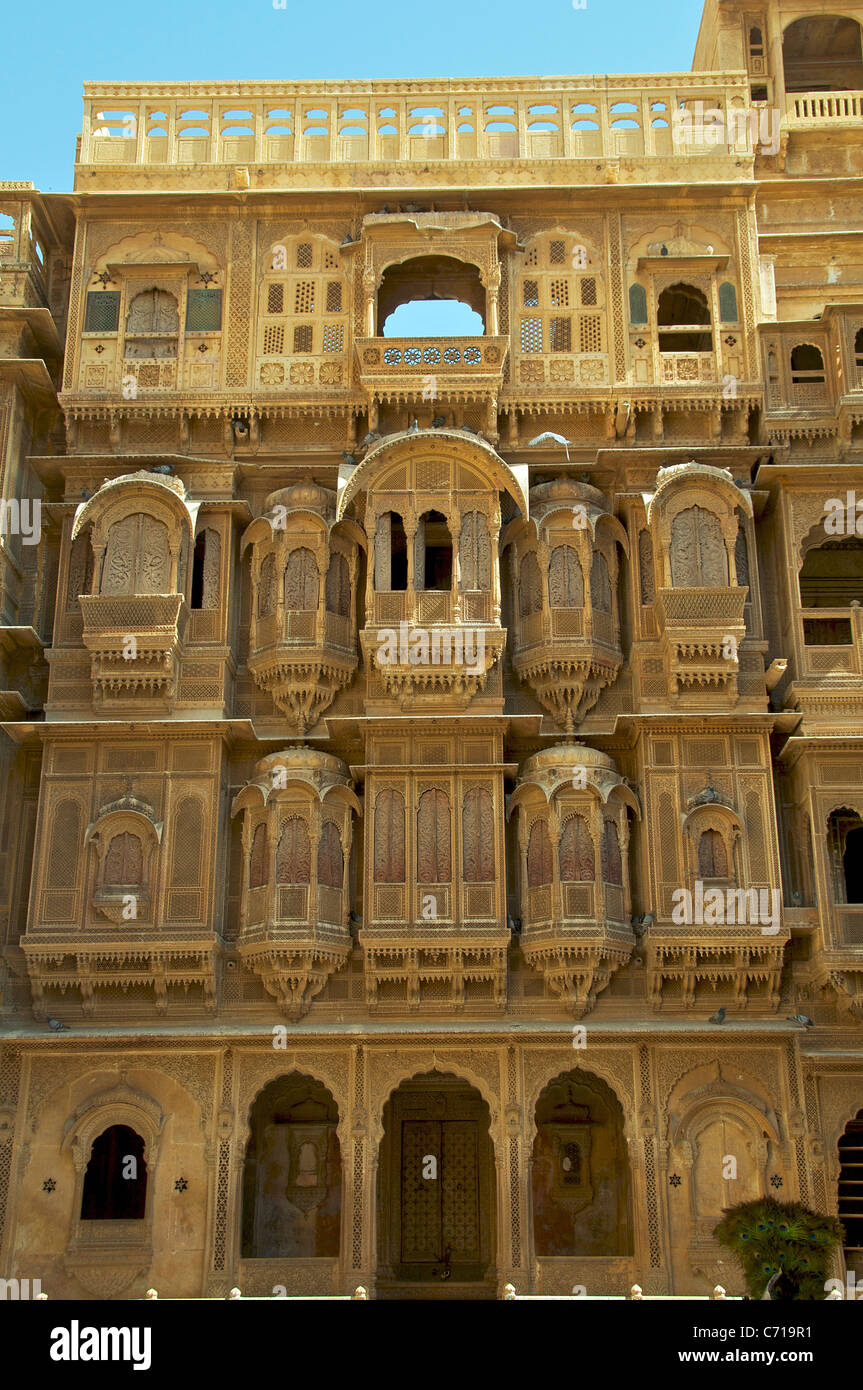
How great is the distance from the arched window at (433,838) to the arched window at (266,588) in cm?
353

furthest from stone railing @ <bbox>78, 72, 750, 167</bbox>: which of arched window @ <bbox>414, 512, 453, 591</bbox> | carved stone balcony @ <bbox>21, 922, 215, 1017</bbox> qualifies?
carved stone balcony @ <bbox>21, 922, 215, 1017</bbox>

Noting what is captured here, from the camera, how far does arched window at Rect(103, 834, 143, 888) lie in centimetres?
2086

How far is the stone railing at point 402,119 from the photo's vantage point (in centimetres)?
2428

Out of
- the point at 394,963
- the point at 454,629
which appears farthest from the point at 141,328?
the point at 394,963

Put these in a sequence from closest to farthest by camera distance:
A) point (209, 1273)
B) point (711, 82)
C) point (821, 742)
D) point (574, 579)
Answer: point (209, 1273) < point (821, 742) < point (574, 579) < point (711, 82)

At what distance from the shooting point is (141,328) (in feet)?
77.8

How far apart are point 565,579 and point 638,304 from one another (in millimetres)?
4552

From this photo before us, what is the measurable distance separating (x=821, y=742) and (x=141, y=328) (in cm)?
1144

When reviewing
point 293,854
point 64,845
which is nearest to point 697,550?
point 293,854

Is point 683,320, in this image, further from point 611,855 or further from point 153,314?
point 611,855

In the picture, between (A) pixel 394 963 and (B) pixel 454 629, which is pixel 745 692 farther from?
(A) pixel 394 963

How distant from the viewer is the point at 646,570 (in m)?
22.5

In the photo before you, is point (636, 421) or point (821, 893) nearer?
point (821, 893)

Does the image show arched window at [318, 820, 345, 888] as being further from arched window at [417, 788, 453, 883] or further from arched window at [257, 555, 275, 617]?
arched window at [257, 555, 275, 617]
